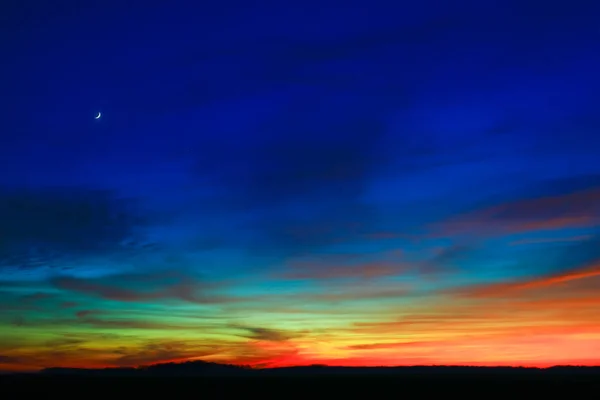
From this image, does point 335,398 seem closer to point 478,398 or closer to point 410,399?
point 410,399

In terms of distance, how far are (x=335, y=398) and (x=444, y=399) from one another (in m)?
10.3

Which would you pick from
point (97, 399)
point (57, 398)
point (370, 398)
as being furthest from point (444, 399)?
point (57, 398)

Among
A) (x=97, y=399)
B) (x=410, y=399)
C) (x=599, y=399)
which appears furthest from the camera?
(x=410, y=399)

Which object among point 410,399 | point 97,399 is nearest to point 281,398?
point 410,399

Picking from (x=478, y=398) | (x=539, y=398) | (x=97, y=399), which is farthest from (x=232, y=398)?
(x=539, y=398)

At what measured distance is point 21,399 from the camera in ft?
173

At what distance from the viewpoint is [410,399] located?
58000mm

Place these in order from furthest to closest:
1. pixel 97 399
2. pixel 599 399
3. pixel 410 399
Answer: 1. pixel 410 399
2. pixel 97 399
3. pixel 599 399

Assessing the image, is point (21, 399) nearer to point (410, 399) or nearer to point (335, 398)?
point (335, 398)

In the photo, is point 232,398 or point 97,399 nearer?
point 97,399

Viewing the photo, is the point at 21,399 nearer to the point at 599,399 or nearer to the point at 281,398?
the point at 281,398

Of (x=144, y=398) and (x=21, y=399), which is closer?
(x=21, y=399)

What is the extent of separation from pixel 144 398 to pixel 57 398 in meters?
7.62

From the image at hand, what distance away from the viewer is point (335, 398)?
5962 cm
